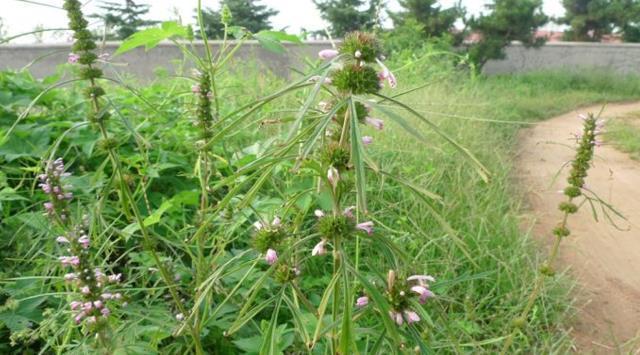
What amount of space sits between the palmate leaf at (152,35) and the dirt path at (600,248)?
1.21m

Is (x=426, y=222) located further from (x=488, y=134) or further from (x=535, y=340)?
(x=488, y=134)

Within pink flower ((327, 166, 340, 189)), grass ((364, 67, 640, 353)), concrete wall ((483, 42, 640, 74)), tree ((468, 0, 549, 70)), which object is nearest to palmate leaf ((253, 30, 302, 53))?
grass ((364, 67, 640, 353))

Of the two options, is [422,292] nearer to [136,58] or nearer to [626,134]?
[626,134]

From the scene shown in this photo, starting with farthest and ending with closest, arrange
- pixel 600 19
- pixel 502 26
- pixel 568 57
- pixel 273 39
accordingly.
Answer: pixel 600 19, pixel 568 57, pixel 502 26, pixel 273 39

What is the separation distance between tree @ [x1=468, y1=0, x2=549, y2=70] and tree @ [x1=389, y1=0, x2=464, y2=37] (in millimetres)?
591

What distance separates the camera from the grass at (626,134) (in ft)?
17.0

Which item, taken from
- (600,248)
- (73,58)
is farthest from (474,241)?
(73,58)

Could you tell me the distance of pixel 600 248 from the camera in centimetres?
296

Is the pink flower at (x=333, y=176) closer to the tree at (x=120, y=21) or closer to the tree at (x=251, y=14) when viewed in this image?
the tree at (x=120, y=21)

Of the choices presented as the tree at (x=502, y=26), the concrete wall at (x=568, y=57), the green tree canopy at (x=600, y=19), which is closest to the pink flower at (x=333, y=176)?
the tree at (x=502, y=26)

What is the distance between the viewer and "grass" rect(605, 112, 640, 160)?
519 centimetres

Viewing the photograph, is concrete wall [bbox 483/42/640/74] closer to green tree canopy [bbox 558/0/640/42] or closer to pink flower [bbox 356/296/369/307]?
green tree canopy [bbox 558/0/640/42]

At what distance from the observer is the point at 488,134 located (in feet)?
15.2

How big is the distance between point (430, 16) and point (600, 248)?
11.0m
